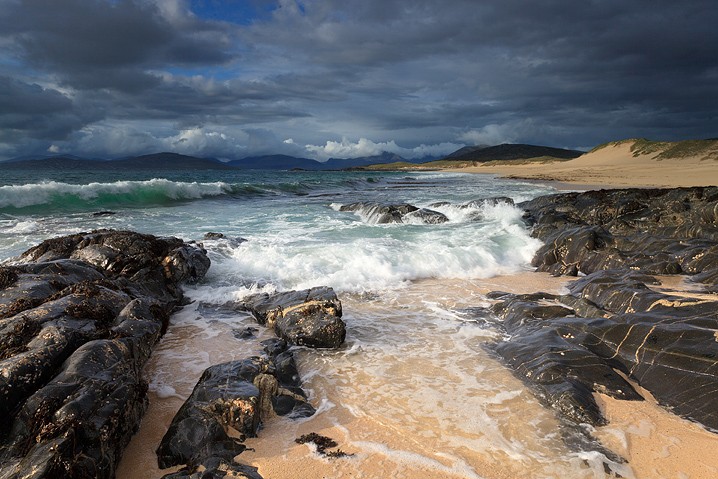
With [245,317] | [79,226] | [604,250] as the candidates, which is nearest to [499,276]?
[604,250]

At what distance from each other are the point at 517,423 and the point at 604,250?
26.9 ft

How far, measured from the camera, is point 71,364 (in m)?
4.31

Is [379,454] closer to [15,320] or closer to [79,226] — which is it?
[15,320]

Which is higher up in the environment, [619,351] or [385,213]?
[385,213]

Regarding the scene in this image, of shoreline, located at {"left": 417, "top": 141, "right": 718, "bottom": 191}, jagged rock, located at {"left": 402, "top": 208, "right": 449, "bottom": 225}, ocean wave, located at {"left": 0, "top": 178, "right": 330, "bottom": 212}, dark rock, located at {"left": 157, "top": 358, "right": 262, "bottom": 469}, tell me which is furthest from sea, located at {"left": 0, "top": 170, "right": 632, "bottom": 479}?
shoreline, located at {"left": 417, "top": 141, "right": 718, "bottom": 191}

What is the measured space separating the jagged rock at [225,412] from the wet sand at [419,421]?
165mm

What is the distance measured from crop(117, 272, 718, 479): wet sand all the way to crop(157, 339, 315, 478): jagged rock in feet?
0.54

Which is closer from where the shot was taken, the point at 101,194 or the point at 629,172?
the point at 101,194

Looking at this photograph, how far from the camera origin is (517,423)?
14.8ft

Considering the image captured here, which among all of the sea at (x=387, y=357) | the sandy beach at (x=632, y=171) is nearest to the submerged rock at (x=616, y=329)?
the sea at (x=387, y=357)

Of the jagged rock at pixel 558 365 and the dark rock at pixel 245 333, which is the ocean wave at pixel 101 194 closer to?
the dark rock at pixel 245 333

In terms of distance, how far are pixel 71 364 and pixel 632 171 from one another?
167 ft

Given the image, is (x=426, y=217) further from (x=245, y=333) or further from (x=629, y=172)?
(x=629, y=172)

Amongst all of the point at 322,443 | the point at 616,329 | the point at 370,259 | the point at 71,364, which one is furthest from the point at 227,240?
the point at 616,329
